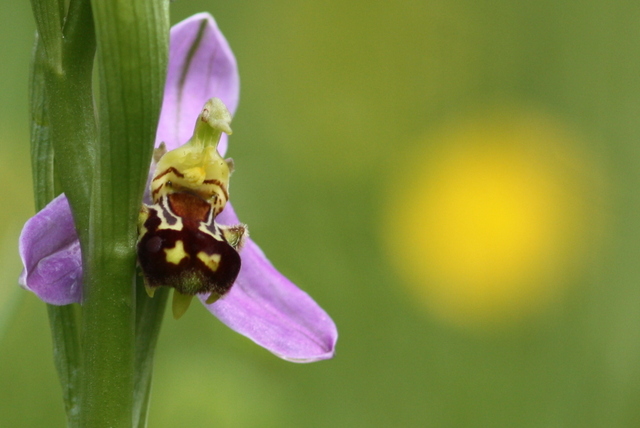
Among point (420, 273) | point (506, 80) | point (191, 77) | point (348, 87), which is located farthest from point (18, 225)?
point (506, 80)

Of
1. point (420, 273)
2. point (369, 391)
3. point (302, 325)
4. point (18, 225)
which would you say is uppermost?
point (302, 325)

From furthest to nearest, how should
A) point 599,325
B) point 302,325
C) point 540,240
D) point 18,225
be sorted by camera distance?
point 540,240
point 599,325
point 18,225
point 302,325

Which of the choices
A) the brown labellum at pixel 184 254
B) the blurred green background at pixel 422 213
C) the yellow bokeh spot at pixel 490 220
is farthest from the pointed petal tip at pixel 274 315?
the yellow bokeh spot at pixel 490 220

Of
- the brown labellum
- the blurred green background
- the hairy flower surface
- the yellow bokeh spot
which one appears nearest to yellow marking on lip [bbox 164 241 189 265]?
the brown labellum

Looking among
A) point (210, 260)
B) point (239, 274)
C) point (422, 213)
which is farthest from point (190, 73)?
point (422, 213)

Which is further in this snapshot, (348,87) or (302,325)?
(348,87)

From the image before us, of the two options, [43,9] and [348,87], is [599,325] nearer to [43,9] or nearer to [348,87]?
[348,87]

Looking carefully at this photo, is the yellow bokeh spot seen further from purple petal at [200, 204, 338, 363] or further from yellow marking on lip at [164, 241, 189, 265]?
yellow marking on lip at [164, 241, 189, 265]
